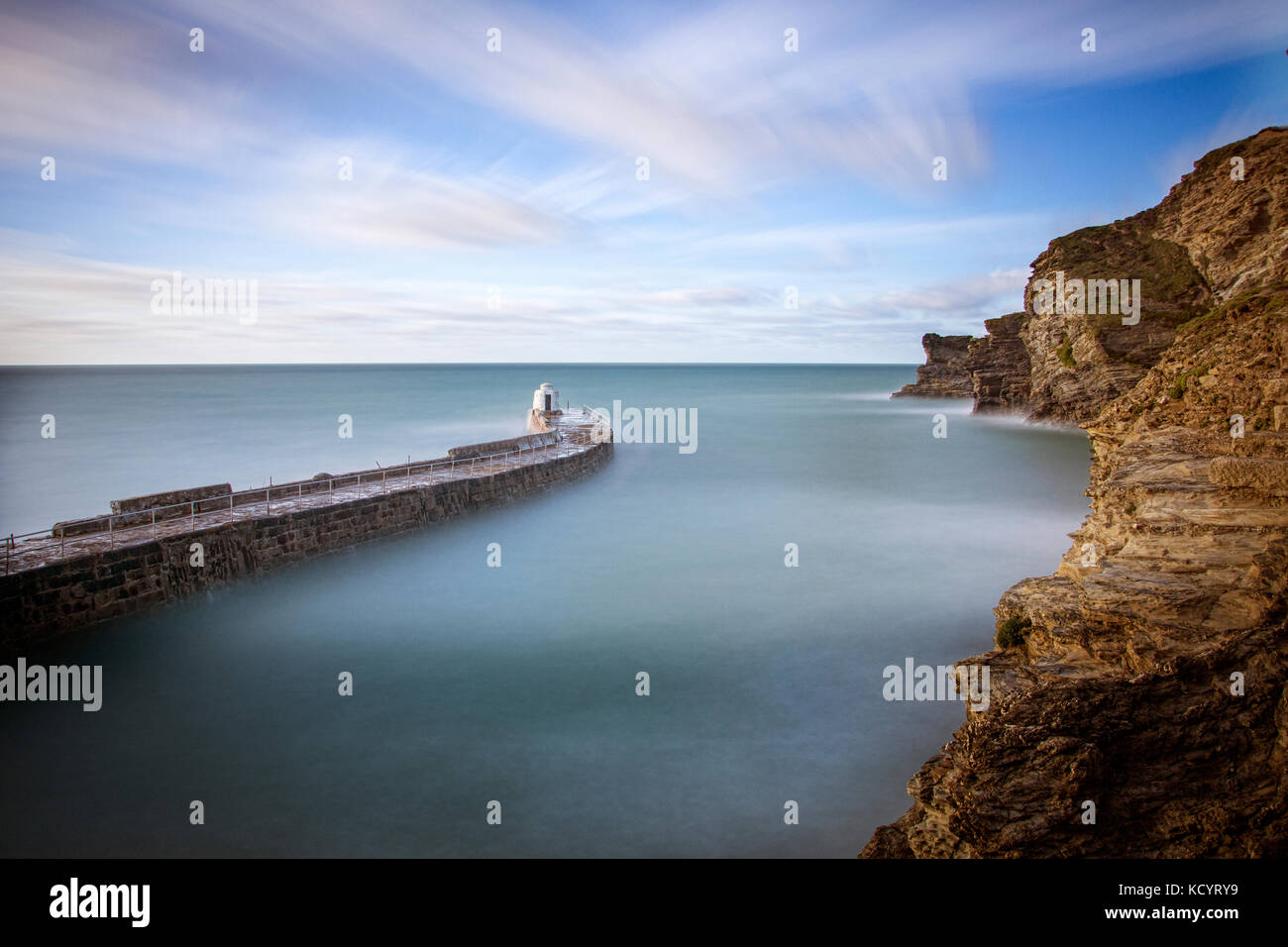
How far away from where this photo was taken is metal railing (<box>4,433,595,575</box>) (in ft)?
39.2

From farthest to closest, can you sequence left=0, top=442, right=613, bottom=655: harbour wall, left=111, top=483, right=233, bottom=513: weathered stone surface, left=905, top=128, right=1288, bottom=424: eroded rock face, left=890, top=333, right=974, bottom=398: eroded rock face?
1. left=890, top=333, right=974, bottom=398: eroded rock face
2. left=905, top=128, right=1288, bottom=424: eroded rock face
3. left=111, top=483, right=233, bottom=513: weathered stone surface
4. left=0, top=442, right=613, bottom=655: harbour wall

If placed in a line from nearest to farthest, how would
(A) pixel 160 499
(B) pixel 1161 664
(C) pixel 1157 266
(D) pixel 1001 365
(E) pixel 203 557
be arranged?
(B) pixel 1161 664 < (E) pixel 203 557 < (A) pixel 160 499 < (C) pixel 1157 266 < (D) pixel 1001 365

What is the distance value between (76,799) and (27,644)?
167 inches

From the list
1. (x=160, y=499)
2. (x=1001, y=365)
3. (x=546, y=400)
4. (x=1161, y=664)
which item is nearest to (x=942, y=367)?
(x=1001, y=365)

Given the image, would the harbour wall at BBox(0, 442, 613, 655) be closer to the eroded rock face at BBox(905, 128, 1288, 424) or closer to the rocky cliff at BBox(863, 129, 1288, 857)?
the rocky cliff at BBox(863, 129, 1288, 857)

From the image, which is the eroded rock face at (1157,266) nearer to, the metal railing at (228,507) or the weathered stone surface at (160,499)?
the metal railing at (228,507)

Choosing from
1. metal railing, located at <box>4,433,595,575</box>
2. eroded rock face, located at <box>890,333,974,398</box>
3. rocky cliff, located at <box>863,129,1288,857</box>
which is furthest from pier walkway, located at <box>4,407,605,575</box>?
eroded rock face, located at <box>890,333,974,398</box>

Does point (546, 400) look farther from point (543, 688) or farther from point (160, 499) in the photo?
point (543, 688)

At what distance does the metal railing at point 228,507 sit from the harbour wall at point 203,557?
35cm

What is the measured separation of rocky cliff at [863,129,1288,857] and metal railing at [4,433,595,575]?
1215 cm

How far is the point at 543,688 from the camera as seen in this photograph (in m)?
9.99

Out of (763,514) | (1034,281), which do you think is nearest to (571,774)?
(763,514)

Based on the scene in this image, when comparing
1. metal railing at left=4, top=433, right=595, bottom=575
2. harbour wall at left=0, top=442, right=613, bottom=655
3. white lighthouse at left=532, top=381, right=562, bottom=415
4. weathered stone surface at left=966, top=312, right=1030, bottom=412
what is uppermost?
weathered stone surface at left=966, top=312, right=1030, bottom=412

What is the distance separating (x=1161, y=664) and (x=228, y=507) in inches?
632
